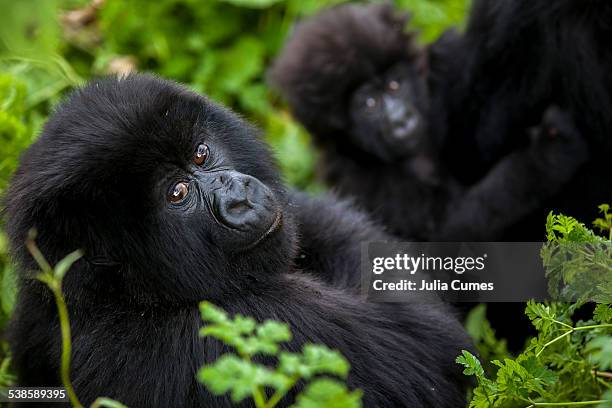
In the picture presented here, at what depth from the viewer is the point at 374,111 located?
5.47 m

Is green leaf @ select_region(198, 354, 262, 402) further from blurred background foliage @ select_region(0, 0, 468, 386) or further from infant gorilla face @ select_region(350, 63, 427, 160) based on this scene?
blurred background foliage @ select_region(0, 0, 468, 386)

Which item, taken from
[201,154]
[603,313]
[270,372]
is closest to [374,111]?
[201,154]

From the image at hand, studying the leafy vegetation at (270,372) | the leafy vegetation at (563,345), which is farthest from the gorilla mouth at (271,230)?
the leafy vegetation at (270,372)

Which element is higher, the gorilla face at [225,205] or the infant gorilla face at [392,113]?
the infant gorilla face at [392,113]

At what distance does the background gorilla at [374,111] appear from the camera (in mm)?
5305

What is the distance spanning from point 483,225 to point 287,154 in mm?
1730

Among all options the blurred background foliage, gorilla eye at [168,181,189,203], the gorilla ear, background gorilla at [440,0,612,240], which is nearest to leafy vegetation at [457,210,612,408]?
gorilla eye at [168,181,189,203]

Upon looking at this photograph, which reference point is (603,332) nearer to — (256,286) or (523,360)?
(523,360)

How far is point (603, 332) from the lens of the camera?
8.35 feet

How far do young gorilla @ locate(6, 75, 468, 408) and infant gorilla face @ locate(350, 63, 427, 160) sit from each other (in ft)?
7.85

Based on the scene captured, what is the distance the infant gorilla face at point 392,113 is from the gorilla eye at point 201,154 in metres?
2.53

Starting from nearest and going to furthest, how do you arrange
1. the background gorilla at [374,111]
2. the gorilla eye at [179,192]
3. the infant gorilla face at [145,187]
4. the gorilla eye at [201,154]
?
the infant gorilla face at [145,187] < the gorilla eye at [179,192] < the gorilla eye at [201,154] < the background gorilla at [374,111]

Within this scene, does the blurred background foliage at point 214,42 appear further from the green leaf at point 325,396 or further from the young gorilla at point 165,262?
the green leaf at point 325,396

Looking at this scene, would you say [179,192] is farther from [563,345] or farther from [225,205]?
[563,345]
